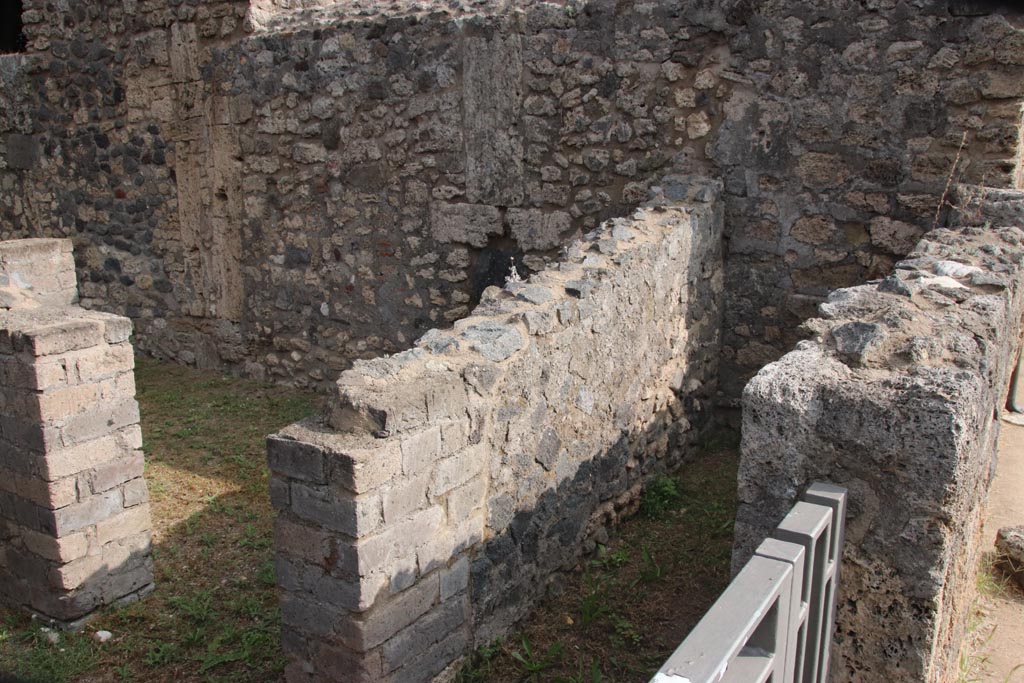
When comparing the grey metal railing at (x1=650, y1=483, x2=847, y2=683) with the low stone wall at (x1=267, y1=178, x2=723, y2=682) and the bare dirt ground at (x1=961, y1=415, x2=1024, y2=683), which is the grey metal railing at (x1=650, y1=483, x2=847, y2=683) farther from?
the low stone wall at (x1=267, y1=178, x2=723, y2=682)

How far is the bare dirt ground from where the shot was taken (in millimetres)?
3230

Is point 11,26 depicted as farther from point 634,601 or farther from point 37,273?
point 634,601

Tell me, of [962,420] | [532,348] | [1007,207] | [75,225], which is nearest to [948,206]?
[1007,207]

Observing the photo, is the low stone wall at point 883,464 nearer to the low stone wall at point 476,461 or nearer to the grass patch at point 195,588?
the low stone wall at point 476,461

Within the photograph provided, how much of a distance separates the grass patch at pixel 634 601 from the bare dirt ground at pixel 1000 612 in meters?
1.10

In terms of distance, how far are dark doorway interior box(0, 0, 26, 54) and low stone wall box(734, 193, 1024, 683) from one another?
13.8 metres

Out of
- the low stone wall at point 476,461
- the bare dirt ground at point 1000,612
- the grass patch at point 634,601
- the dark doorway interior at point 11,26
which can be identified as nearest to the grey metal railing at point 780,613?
the bare dirt ground at point 1000,612

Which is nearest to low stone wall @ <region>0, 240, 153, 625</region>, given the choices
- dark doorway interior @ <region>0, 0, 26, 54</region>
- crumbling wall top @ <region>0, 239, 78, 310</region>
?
crumbling wall top @ <region>0, 239, 78, 310</region>

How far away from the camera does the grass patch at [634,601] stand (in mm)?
3727

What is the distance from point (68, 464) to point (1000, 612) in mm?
4247

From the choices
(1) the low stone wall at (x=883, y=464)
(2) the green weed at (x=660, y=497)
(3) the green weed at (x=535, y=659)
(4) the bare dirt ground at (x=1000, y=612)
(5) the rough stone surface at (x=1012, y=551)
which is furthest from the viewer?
(2) the green weed at (x=660, y=497)

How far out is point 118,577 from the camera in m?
4.60

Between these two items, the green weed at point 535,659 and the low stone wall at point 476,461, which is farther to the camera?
the green weed at point 535,659

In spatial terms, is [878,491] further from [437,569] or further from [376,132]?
[376,132]
